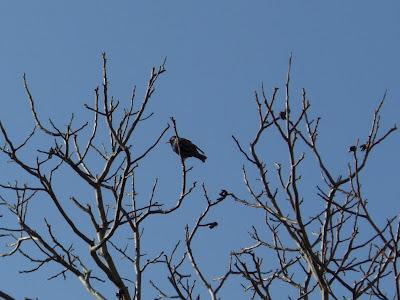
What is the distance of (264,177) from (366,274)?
0.98 metres

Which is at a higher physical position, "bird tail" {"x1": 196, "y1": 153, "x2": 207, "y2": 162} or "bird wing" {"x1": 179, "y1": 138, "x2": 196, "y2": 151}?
"bird tail" {"x1": 196, "y1": 153, "x2": 207, "y2": 162}

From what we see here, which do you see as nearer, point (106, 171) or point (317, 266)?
point (317, 266)

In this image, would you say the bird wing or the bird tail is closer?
the bird wing

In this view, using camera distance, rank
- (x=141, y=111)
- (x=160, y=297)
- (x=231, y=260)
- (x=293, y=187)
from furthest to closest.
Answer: (x=160, y=297) → (x=231, y=260) → (x=141, y=111) → (x=293, y=187)

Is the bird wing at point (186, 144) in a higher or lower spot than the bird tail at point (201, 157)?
lower

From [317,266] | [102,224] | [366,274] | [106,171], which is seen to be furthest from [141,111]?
[366,274]

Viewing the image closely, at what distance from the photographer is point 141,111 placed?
16.4ft

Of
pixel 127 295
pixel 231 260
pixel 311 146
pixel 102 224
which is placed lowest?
pixel 127 295

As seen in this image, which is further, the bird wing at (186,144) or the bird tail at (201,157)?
the bird tail at (201,157)

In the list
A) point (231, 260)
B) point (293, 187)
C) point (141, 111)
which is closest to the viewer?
point (293, 187)

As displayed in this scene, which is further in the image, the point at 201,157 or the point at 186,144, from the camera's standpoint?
the point at 201,157

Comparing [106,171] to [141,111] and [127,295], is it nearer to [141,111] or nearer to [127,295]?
[141,111]

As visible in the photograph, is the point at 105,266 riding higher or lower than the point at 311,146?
lower

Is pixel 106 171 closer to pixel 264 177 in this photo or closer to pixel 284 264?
pixel 264 177
